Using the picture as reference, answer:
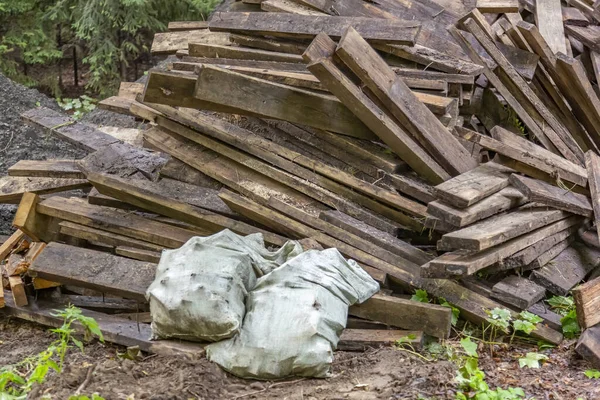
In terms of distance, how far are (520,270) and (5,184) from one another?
4485mm

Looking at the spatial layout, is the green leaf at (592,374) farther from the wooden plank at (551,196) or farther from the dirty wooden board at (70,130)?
the dirty wooden board at (70,130)

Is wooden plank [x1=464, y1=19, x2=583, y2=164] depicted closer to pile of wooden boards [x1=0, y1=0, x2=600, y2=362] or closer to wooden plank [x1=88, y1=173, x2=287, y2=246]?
pile of wooden boards [x1=0, y1=0, x2=600, y2=362]

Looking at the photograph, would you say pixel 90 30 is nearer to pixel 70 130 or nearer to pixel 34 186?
pixel 70 130

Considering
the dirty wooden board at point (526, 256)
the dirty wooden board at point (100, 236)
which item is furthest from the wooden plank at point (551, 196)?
the dirty wooden board at point (100, 236)

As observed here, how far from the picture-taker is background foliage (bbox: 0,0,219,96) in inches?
433

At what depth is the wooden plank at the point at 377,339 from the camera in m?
4.47

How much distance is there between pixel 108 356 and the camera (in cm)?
445

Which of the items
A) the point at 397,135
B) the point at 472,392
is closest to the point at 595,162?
the point at 397,135

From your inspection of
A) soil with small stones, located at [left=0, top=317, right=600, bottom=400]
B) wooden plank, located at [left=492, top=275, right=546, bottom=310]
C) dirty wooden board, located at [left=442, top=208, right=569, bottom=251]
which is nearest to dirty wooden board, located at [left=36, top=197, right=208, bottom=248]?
soil with small stones, located at [left=0, top=317, right=600, bottom=400]

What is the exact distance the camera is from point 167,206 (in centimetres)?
547

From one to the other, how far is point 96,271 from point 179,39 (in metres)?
3.48

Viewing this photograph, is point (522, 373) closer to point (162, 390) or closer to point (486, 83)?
point (162, 390)

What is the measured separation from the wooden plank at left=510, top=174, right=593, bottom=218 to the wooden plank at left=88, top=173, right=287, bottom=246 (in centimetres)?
183

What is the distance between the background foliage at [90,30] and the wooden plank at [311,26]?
14.8 feet
